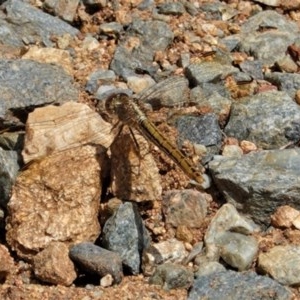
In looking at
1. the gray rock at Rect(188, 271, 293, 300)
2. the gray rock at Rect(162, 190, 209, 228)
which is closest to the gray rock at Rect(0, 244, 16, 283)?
the gray rock at Rect(162, 190, 209, 228)

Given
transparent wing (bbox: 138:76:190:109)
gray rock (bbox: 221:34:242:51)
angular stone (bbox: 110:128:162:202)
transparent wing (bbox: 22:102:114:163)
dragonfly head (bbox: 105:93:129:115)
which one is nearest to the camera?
angular stone (bbox: 110:128:162:202)

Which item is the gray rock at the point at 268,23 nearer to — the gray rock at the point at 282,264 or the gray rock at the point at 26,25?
the gray rock at the point at 26,25

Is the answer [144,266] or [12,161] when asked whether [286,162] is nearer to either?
[144,266]

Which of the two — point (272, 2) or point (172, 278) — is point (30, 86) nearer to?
point (172, 278)

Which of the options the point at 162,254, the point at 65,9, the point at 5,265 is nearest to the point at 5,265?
the point at 5,265

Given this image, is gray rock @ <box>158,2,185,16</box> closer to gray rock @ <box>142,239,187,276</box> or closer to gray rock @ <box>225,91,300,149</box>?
gray rock @ <box>225,91,300,149</box>

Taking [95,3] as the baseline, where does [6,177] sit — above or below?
below

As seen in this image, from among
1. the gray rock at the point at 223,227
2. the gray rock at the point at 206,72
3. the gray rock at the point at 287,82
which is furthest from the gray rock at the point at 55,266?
the gray rock at the point at 287,82
